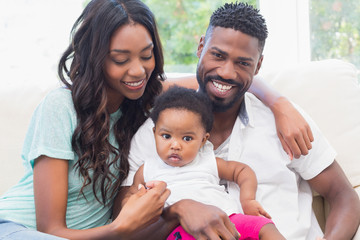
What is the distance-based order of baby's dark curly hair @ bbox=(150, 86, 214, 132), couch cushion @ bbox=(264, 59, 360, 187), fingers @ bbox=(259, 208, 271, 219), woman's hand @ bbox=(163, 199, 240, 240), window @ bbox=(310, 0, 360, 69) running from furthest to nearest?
window @ bbox=(310, 0, 360, 69), couch cushion @ bbox=(264, 59, 360, 187), baby's dark curly hair @ bbox=(150, 86, 214, 132), fingers @ bbox=(259, 208, 271, 219), woman's hand @ bbox=(163, 199, 240, 240)

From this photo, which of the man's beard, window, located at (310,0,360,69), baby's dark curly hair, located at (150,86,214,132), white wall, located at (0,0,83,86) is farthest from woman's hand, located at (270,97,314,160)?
white wall, located at (0,0,83,86)

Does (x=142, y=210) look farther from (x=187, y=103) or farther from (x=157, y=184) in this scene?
(x=187, y=103)

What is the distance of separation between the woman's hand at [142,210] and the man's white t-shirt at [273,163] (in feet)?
0.82

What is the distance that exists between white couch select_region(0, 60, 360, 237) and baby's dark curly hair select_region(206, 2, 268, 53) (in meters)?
0.40

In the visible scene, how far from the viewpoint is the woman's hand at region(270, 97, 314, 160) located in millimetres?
1705

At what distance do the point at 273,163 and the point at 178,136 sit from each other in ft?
1.33

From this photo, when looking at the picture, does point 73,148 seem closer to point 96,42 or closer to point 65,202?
point 65,202

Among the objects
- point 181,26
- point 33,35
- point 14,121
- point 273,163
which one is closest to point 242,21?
point 273,163

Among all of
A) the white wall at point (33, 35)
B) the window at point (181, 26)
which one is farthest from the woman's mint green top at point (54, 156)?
the window at point (181, 26)

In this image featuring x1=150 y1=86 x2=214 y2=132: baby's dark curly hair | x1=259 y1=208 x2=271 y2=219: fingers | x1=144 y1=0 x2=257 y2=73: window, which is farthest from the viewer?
x1=144 y1=0 x2=257 y2=73: window

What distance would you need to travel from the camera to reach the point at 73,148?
5.37 ft

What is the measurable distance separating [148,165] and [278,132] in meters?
0.52

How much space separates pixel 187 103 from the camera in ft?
5.57

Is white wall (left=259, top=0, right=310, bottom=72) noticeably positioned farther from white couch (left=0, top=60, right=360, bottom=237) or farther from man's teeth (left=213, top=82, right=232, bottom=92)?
man's teeth (left=213, top=82, right=232, bottom=92)
